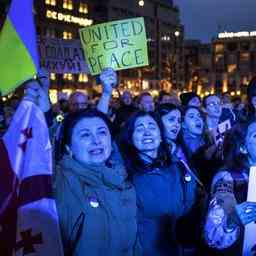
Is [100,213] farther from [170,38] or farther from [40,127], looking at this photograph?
[170,38]

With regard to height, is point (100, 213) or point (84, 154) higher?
point (84, 154)

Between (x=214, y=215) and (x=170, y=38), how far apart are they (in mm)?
132007

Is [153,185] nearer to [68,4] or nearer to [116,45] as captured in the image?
[116,45]

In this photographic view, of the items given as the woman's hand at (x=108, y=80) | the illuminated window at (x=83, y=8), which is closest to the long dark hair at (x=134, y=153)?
the woman's hand at (x=108, y=80)

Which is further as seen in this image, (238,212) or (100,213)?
(100,213)

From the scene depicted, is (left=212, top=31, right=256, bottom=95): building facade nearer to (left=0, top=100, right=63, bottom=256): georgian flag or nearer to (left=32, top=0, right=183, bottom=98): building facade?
(left=32, top=0, right=183, bottom=98): building facade

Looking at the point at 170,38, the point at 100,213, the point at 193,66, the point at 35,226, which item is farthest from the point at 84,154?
the point at 193,66

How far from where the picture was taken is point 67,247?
3729 millimetres

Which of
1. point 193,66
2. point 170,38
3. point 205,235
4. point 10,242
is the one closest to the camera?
point 10,242

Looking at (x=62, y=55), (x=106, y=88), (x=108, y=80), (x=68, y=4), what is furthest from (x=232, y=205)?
(x=68, y=4)

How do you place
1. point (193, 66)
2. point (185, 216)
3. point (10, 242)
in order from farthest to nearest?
point (193, 66)
point (185, 216)
point (10, 242)

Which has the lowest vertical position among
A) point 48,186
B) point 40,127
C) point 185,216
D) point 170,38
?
point 185,216

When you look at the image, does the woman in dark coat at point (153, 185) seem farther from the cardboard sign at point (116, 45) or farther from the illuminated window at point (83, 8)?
the illuminated window at point (83, 8)

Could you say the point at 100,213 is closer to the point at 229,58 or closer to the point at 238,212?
the point at 238,212
